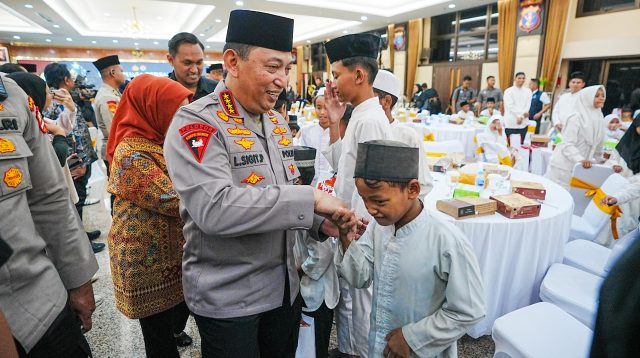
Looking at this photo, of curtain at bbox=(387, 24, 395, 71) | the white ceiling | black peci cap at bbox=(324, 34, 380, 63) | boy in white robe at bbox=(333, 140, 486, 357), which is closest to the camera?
boy in white robe at bbox=(333, 140, 486, 357)

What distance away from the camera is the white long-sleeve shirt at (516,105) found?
7.27 m

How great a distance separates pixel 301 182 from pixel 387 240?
566mm

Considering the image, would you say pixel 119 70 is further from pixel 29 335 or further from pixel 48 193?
pixel 29 335

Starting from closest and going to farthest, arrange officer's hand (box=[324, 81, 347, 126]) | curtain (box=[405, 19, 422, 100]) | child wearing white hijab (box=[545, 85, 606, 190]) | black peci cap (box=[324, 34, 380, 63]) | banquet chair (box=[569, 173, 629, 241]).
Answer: black peci cap (box=[324, 34, 380, 63])
officer's hand (box=[324, 81, 347, 126])
banquet chair (box=[569, 173, 629, 241])
child wearing white hijab (box=[545, 85, 606, 190])
curtain (box=[405, 19, 422, 100])

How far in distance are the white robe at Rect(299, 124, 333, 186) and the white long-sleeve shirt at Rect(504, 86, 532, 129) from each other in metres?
5.67

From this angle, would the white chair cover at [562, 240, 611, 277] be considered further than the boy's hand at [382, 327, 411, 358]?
Yes

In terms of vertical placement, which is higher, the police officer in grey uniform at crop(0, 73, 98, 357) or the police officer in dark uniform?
the police officer in dark uniform

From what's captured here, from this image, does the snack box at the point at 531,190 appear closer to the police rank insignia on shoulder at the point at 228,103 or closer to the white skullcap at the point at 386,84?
the white skullcap at the point at 386,84

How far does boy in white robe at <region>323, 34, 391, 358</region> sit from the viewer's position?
184 cm

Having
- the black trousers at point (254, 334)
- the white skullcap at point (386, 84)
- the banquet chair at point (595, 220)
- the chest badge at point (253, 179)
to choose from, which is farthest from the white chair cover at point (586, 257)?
the chest badge at point (253, 179)

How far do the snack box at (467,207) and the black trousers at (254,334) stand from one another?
4.18 feet

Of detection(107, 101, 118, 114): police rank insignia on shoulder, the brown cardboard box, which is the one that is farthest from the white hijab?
detection(107, 101, 118, 114): police rank insignia on shoulder

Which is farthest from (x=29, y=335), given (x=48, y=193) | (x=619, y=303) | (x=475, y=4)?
(x=475, y=4)

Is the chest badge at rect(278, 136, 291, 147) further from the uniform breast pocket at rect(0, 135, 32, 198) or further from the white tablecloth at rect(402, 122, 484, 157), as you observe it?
the white tablecloth at rect(402, 122, 484, 157)
